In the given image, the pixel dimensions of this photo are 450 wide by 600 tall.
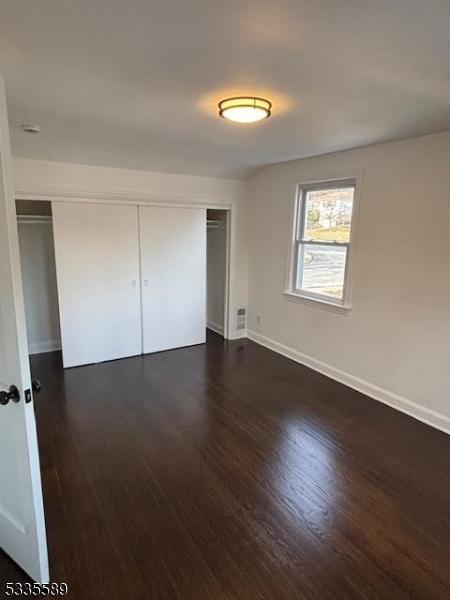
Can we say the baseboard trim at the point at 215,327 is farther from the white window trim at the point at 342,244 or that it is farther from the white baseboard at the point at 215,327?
the white window trim at the point at 342,244

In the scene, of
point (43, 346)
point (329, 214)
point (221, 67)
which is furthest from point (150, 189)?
point (221, 67)

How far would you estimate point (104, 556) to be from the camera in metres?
1.85

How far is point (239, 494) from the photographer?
2.29 m

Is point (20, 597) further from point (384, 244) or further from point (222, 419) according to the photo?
point (384, 244)

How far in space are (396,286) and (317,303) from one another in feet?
3.32

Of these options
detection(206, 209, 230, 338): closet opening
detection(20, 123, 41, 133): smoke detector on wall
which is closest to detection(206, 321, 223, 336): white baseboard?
detection(206, 209, 230, 338): closet opening

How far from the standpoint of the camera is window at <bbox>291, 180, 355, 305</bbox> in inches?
151

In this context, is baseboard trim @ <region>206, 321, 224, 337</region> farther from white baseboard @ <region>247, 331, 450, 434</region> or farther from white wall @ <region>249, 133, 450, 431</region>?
white wall @ <region>249, 133, 450, 431</region>

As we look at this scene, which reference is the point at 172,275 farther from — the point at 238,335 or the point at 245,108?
the point at 245,108

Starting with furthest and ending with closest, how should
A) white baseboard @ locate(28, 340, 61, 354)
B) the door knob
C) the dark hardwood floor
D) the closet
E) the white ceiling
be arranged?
white baseboard @ locate(28, 340, 61, 354) → the closet → the dark hardwood floor → the door knob → the white ceiling

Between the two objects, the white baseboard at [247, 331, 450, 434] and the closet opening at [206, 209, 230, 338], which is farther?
the closet opening at [206, 209, 230, 338]

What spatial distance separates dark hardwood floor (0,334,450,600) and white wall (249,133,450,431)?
315 mm

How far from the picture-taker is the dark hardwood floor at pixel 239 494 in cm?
176

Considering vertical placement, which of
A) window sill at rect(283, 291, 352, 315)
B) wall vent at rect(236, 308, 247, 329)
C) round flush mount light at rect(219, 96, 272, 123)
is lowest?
wall vent at rect(236, 308, 247, 329)
